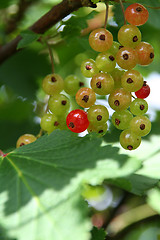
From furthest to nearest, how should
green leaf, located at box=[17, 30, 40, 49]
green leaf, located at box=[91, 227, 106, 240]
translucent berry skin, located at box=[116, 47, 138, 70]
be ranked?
green leaf, located at box=[17, 30, 40, 49] → green leaf, located at box=[91, 227, 106, 240] → translucent berry skin, located at box=[116, 47, 138, 70]

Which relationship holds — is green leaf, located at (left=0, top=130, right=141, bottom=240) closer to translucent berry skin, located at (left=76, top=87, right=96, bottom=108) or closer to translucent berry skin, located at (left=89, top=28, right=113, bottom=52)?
translucent berry skin, located at (left=76, top=87, right=96, bottom=108)

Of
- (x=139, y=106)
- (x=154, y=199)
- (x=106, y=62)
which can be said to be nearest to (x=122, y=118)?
(x=139, y=106)

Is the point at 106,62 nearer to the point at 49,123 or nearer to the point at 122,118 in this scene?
the point at 122,118

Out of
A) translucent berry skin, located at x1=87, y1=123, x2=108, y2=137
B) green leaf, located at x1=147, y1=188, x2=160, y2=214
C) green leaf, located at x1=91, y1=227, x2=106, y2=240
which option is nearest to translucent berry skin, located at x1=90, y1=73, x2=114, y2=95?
translucent berry skin, located at x1=87, y1=123, x2=108, y2=137

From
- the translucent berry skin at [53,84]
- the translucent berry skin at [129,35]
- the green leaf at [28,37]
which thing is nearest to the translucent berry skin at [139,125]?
the translucent berry skin at [129,35]

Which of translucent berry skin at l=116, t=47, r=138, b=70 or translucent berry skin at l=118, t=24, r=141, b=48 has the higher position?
translucent berry skin at l=118, t=24, r=141, b=48

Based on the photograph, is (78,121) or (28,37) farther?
(28,37)

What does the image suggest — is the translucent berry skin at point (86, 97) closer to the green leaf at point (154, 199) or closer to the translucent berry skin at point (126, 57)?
the translucent berry skin at point (126, 57)

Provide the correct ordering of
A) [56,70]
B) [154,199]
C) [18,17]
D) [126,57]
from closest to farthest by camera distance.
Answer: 1. [126,57]
2. [154,199]
3. [56,70]
4. [18,17]
